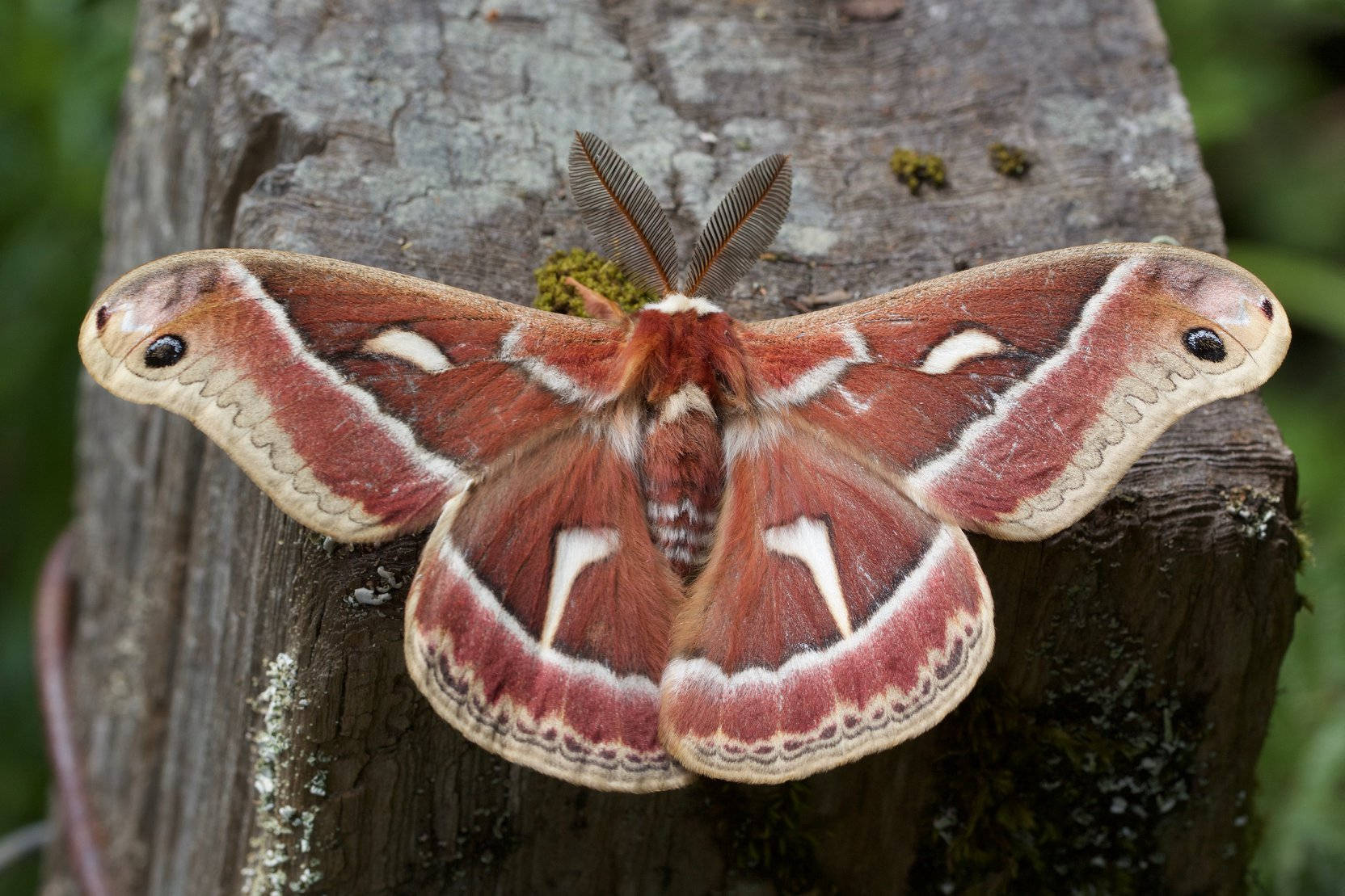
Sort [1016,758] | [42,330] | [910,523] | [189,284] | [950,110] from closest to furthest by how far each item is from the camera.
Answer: [189,284]
[910,523]
[1016,758]
[950,110]
[42,330]

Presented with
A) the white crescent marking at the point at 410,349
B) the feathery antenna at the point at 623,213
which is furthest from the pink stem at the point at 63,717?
the feathery antenna at the point at 623,213

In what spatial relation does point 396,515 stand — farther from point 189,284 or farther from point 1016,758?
point 1016,758

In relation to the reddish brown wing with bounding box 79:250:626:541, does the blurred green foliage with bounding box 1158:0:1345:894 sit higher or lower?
lower

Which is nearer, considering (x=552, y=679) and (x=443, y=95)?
(x=552, y=679)

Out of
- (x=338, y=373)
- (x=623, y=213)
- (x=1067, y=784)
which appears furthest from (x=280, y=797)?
(x=1067, y=784)

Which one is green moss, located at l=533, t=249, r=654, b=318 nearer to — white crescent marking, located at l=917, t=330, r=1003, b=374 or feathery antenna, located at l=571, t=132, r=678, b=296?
feathery antenna, located at l=571, t=132, r=678, b=296

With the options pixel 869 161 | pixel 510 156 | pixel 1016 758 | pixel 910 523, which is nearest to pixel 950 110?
pixel 869 161

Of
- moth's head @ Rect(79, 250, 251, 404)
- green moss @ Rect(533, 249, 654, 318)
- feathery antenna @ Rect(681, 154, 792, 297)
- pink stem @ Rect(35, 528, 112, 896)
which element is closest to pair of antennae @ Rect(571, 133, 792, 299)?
feathery antenna @ Rect(681, 154, 792, 297)
